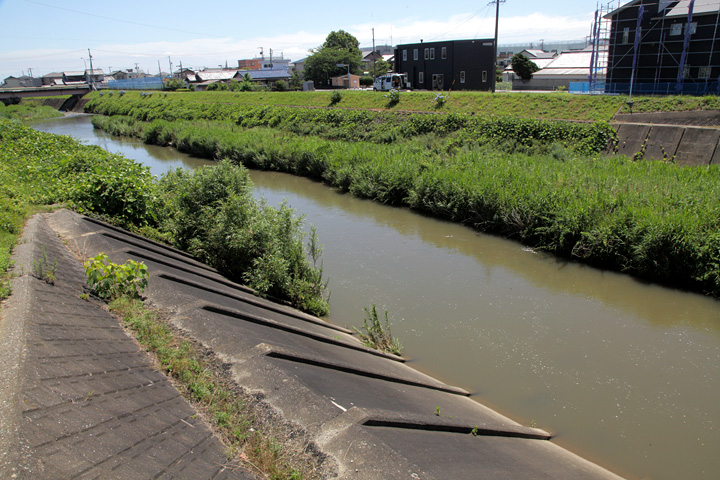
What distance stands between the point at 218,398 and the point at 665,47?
38373 mm

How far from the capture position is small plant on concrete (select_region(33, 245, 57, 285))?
5.67m

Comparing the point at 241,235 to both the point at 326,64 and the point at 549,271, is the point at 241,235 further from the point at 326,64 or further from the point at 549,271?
the point at 326,64

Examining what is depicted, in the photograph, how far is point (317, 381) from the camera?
508 centimetres

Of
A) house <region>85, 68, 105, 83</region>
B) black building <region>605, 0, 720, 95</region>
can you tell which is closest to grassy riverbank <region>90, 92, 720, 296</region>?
black building <region>605, 0, 720, 95</region>

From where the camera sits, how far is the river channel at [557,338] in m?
7.25

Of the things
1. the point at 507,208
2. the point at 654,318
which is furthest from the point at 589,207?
the point at 654,318

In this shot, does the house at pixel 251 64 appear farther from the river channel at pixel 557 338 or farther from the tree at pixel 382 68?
the river channel at pixel 557 338

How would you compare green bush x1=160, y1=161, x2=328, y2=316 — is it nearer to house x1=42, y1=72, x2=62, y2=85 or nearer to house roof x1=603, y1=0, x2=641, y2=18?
house roof x1=603, y1=0, x2=641, y2=18

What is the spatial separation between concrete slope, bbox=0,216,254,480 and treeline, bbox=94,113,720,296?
1197cm

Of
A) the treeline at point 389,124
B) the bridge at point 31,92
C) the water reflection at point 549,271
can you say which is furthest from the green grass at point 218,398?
the bridge at point 31,92

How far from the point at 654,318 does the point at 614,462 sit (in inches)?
196

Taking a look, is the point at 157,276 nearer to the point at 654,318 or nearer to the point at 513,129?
the point at 654,318

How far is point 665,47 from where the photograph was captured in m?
32.1

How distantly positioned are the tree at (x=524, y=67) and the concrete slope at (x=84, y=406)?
177 ft
